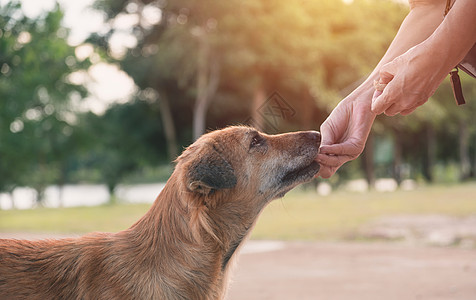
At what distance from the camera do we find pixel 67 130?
110 ft

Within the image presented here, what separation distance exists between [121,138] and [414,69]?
34929 mm

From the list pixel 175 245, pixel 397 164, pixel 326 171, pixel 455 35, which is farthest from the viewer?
pixel 397 164

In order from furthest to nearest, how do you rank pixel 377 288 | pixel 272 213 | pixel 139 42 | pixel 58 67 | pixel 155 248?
pixel 139 42 < pixel 58 67 < pixel 272 213 < pixel 377 288 < pixel 155 248

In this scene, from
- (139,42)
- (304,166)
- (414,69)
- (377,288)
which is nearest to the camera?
(414,69)

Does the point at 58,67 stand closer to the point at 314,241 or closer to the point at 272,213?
the point at 272,213

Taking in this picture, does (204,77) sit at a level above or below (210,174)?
above

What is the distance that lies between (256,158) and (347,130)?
2.44 ft

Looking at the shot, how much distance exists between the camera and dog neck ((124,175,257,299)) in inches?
141

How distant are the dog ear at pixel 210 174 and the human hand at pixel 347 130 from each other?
65cm

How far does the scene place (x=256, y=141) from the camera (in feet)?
14.2

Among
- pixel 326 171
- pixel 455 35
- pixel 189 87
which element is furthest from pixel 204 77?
pixel 455 35

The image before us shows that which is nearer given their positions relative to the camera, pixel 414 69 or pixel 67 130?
pixel 414 69

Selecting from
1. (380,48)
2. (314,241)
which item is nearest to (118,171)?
(380,48)

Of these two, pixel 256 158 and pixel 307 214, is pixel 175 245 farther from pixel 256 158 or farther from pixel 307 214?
pixel 307 214
